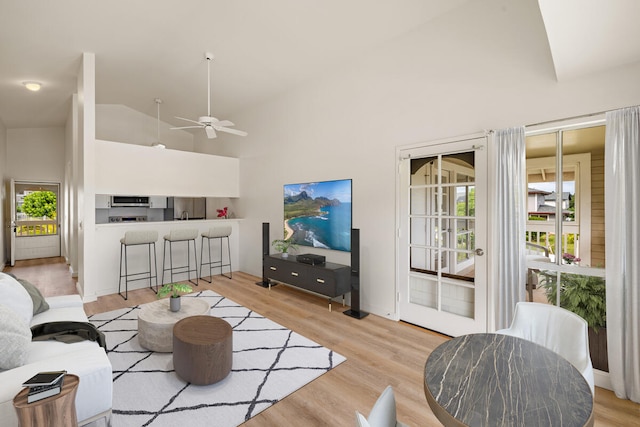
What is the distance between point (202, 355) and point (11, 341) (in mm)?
1094

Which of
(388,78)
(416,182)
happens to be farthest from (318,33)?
(416,182)

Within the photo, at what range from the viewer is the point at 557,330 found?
1.93 meters

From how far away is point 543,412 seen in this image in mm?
1097

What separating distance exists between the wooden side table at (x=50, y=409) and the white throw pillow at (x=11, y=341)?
40 centimetres

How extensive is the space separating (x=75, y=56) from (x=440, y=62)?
15.8 ft

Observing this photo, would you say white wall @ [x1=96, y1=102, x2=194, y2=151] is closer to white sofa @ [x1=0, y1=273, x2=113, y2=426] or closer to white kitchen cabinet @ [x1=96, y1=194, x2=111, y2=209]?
white kitchen cabinet @ [x1=96, y1=194, x2=111, y2=209]

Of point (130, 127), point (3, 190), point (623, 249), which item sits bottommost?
point (623, 249)

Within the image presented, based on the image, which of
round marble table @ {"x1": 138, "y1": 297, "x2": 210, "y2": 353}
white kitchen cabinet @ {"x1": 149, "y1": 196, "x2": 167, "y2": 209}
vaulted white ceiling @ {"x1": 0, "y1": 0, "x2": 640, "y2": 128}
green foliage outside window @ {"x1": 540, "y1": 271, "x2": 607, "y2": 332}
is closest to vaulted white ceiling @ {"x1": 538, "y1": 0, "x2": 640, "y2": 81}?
vaulted white ceiling @ {"x1": 0, "y1": 0, "x2": 640, "y2": 128}

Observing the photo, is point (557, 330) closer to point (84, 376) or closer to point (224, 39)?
point (84, 376)

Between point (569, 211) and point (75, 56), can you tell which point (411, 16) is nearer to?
point (569, 211)

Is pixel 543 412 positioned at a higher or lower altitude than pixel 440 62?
lower

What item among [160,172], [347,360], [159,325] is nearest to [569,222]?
[347,360]

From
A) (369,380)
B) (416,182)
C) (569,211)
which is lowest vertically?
(369,380)

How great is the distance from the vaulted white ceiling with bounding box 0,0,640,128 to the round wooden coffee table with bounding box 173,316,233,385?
3068 millimetres
